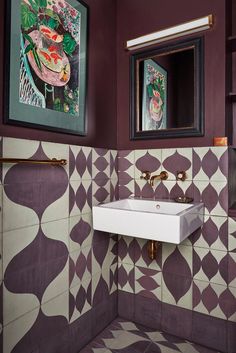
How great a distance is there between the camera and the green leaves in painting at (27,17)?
1.25 meters

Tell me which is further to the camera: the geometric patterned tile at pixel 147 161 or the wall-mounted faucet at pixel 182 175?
the geometric patterned tile at pixel 147 161

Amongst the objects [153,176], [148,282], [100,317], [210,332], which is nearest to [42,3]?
[153,176]

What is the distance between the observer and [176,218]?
4.17ft

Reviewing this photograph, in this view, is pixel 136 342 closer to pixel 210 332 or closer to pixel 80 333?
pixel 80 333

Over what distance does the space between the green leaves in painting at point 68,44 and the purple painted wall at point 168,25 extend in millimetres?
562

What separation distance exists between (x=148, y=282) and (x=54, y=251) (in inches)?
33.6

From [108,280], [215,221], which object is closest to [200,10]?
[215,221]

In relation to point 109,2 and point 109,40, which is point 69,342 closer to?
point 109,40

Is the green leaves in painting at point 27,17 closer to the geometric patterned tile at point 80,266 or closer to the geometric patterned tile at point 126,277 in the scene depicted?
the geometric patterned tile at point 80,266

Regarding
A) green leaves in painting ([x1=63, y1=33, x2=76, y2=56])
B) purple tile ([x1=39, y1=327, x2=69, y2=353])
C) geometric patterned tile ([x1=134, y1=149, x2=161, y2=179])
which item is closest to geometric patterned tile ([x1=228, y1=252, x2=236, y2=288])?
geometric patterned tile ([x1=134, y1=149, x2=161, y2=179])

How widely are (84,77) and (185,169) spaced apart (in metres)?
0.94

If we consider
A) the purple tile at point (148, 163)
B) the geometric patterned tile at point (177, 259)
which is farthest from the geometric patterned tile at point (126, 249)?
the purple tile at point (148, 163)

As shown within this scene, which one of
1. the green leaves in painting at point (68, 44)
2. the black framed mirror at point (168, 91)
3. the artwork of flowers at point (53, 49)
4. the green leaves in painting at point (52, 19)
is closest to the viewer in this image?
the artwork of flowers at point (53, 49)

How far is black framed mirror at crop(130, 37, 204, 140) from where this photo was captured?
173 centimetres
